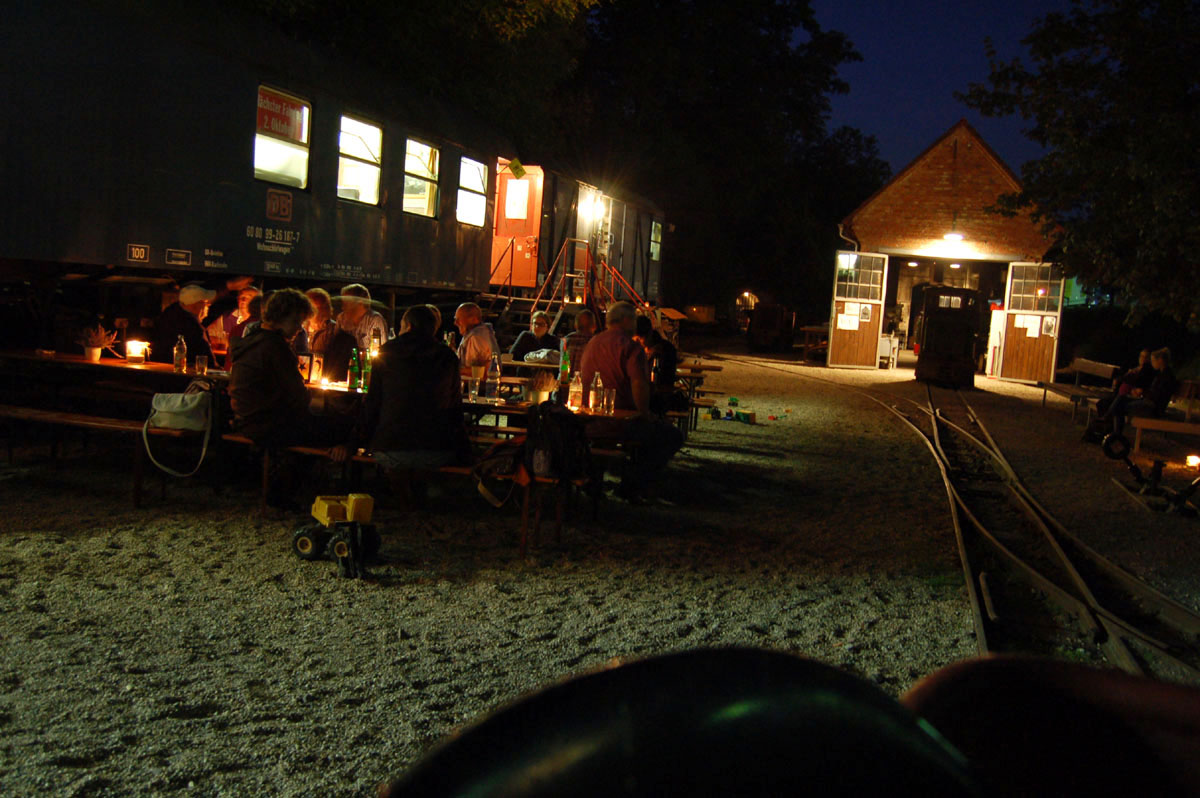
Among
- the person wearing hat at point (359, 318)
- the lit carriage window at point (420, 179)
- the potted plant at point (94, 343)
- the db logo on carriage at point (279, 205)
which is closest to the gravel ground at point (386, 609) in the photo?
the potted plant at point (94, 343)

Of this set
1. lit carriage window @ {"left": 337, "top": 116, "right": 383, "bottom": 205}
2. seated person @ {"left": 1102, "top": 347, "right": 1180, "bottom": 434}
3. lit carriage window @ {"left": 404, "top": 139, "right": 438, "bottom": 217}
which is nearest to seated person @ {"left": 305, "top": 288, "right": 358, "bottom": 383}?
lit carriage window @ {"left": 337, "top": 116, "right": 383, "bottom": 205}

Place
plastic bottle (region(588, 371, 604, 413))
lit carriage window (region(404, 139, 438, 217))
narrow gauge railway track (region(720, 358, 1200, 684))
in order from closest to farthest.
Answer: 1. narrow gauge railway track (region(720, 358, 1200, 684))
2. plastic bottle (region(588, 371, 604, 413))
3. lit carriage window (region(404, 139, 438, 217))

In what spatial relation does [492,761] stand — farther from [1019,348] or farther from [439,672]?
[1019,348]

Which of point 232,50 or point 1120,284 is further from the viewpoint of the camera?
point 1120,284

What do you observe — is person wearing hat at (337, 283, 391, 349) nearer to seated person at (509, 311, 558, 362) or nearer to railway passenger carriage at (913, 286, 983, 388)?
seated person at (509, 311, 558, 362)

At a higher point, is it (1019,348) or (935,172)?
(935,172)

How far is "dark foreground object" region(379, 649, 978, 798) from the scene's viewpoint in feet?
3.31

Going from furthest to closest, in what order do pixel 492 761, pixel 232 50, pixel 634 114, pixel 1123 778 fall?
pixel 634 114 → pixel 232 50 → pixel 1123 778 → pixel 492 761

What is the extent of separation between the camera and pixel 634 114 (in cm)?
3769

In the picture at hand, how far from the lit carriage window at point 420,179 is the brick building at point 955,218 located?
16534 mm

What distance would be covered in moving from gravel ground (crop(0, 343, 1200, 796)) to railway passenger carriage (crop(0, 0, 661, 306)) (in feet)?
7.06

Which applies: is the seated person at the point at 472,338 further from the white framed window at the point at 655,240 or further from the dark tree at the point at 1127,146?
the white framed window at the point at 655,240

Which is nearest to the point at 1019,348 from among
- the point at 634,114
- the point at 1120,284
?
the point at 1120,284

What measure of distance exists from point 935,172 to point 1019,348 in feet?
17.1
